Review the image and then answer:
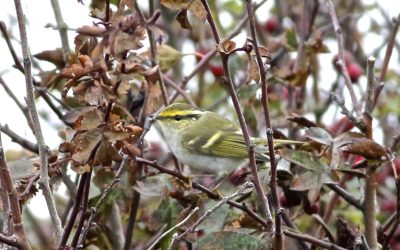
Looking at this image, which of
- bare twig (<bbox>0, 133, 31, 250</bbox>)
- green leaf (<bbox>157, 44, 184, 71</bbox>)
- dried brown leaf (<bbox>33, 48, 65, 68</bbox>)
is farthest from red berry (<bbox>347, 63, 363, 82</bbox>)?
bare twig (<bbox>0, 133, 31, 250</bbox>)

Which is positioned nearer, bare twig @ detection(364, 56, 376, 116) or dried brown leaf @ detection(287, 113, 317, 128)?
bare twig @ detection(364, 56, 376, 116)

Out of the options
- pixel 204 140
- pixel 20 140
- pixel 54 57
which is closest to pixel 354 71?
pixel 204 140

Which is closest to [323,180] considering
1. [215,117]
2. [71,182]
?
[71,182]

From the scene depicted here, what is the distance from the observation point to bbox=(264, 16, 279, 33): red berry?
4.66 m

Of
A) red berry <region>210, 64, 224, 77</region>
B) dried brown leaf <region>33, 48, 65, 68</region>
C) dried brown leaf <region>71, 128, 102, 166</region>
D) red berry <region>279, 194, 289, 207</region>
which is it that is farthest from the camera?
red berry <region>210, 64, 224, 77</region>

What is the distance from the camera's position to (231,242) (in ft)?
6.88

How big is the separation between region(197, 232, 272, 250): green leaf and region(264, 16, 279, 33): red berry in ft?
8.86

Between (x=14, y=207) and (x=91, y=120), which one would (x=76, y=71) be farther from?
(x=14, y=207)

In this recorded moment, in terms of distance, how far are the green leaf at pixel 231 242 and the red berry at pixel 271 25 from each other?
270cm

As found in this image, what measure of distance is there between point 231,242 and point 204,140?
1457 mm

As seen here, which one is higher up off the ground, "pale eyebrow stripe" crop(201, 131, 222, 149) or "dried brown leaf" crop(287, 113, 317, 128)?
"pale eyebrow stripe" crop(201, 131, 222, 149)

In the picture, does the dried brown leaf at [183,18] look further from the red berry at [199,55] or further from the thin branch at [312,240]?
the red berry at [199,55]

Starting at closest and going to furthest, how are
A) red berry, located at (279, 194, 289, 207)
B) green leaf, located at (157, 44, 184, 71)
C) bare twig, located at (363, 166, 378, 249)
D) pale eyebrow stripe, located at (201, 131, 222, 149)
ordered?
1. bare twig, located at (363, 166, 378, 249)
2. red berry, located at (279, 194, 289, 207)
3. green leaf, located at (157, 44, 184, 71)
4. pale eyebrow stripe, located at (201, 131, 222, 149)

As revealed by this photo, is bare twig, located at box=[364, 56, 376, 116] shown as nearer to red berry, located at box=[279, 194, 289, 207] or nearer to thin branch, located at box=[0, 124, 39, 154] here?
red berry, located at box=[279, 194, 289, 207]
